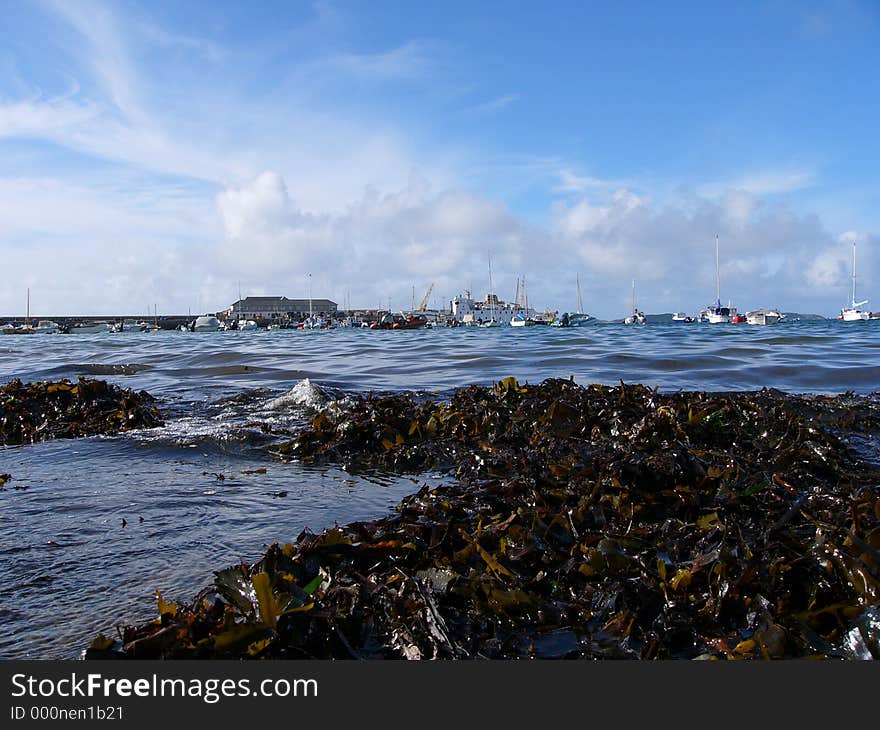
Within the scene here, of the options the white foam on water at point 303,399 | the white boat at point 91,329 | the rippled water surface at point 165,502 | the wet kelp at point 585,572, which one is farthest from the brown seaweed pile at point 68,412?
the white boat at point 91,329

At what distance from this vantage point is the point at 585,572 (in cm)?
270

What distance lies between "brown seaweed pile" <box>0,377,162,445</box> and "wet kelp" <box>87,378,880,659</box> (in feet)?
15.6

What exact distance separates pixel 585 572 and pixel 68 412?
23.7 ft

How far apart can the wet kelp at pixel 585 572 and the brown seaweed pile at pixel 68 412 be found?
474 centimetres

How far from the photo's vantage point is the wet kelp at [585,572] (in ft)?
7.11

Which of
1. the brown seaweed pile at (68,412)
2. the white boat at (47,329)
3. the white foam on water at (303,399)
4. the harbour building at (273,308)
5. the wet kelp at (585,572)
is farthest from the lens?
the harbour building at (273,308)

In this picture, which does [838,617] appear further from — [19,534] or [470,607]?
[19,534]

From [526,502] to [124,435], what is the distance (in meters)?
5.10

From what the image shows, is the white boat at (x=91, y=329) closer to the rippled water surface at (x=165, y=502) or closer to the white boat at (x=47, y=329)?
the white boat at (x=47, y=329)

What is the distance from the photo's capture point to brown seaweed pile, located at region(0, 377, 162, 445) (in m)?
6.82

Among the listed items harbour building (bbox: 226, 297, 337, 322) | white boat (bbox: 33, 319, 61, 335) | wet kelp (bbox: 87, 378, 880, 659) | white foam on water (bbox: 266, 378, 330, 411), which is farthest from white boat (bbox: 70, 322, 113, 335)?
wet kelp (bbox: 87, 378, 880, 659)

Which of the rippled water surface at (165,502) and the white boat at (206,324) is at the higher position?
the white boat at (206,324)

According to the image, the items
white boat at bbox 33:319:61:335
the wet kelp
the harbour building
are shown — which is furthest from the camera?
the harbour building

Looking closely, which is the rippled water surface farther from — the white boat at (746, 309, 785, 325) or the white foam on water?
the white boat at (746, 309, 785, 325)
